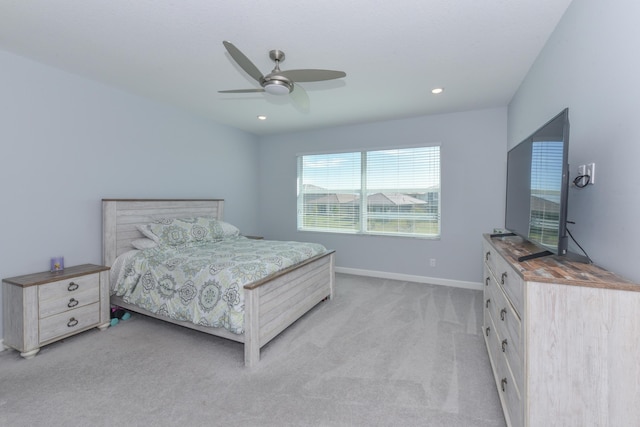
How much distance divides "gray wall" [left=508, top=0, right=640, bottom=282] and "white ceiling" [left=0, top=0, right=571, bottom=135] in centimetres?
35

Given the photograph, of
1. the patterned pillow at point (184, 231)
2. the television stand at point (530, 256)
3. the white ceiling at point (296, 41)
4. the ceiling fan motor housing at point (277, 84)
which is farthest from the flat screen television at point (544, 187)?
the patterned pillow at point (184, 231)

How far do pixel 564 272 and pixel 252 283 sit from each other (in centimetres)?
189

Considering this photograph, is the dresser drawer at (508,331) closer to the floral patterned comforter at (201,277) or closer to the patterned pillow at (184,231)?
the floral patterned comforter at (201,277)

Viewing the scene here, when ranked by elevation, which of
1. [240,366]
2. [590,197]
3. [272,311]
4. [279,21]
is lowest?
[240,366]

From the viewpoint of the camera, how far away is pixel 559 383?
1.14m

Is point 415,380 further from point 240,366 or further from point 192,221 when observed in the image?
point 192,221

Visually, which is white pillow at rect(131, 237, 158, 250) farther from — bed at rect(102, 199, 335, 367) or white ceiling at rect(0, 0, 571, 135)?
white ceiling at rect(0, 0, 571, 135)

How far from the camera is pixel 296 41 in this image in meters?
2.16

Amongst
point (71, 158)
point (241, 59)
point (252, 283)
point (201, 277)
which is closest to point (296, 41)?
point (241, 59)

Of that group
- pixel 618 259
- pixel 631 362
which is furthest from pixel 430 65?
pixel 631 362

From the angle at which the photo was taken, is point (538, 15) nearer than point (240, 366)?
Yes

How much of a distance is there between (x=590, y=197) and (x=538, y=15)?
1263 mm

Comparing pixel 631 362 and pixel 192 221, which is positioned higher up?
pixel 192 221

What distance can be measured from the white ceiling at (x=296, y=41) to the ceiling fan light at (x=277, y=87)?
14.6 inches
